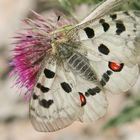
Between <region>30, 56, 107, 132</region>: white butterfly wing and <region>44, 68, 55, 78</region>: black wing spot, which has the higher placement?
<region>44, 68, 55, 78</region>: black wing spot

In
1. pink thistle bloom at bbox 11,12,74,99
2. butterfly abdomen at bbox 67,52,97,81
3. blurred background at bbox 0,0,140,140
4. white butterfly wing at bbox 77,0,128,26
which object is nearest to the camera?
white butterfly wing at bbox 77,0,128,26

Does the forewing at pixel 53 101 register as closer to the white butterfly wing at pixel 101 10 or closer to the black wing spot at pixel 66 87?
the black wing spot at pixel 66 87

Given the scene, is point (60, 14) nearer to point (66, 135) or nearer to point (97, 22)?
point (97, 22)

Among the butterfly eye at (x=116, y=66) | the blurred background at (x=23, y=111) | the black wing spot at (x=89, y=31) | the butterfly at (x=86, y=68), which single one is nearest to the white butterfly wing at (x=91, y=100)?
the butterfly at (x=86, y=68)

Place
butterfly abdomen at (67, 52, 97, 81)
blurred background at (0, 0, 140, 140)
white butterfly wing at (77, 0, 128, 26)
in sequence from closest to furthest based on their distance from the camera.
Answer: white butterfly wing at (77, 0, 128, 26), butterfly abdomen at (67, 52, 97, 81), blurred background at (0, 0, 140, 140)

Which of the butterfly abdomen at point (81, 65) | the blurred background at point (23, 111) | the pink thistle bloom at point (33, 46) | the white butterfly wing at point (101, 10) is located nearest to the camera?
the white butterfly wing at point (101, 10)

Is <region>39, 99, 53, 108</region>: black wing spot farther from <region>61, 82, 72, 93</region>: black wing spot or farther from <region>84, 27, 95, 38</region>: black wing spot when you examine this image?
<region>84, 27, 95, 38</region>: black wing spot

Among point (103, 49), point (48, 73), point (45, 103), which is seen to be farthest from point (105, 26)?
point (45, 103)

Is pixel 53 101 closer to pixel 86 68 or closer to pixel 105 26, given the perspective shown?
pixel 86 68

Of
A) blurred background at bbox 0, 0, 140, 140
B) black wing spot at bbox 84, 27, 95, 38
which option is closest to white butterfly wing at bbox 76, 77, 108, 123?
black wing spot at bbox 84, 27, 95, 38
